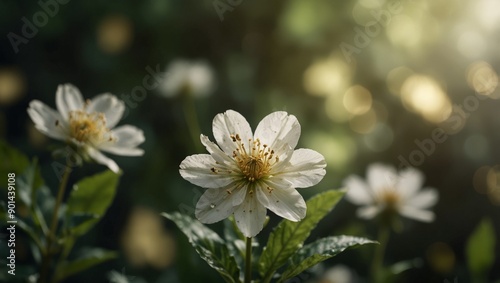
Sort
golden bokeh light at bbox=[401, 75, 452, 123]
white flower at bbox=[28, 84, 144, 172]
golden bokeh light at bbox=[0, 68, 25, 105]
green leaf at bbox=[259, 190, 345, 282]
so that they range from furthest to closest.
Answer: golden bokeh light at bbox=[0, 68, 25, 105], golden bokeh light at bbox=[401, 75, 452, 123], white flower at bbox=[28, 84, 144, 172], green leaf at bbox=[259, 190, 345, 282]

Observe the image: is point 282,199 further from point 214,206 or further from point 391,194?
point 391,194

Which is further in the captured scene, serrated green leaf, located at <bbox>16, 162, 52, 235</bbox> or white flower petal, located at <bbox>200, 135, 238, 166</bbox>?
serrated green leaf, located at <bbox>16, 162, 52, 235</bbox>

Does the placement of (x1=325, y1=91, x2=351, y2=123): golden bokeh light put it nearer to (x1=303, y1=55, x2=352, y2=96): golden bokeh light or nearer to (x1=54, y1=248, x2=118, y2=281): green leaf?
(x1=303, y1=55, x2=352, y2=96): golden bokeh light

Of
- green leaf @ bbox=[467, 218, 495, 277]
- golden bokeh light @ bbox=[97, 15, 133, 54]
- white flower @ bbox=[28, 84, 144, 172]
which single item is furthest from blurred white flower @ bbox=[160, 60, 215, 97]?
green leaf @ bbox=[467, 218, 495, 277]

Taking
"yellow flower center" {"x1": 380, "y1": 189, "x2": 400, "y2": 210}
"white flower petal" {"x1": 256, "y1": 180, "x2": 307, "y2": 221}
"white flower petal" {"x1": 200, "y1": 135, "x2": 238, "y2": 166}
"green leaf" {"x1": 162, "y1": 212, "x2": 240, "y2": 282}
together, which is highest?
"white flower petal" {"x1": 200, "y1": 135, "x2": 238, "y2": 166}

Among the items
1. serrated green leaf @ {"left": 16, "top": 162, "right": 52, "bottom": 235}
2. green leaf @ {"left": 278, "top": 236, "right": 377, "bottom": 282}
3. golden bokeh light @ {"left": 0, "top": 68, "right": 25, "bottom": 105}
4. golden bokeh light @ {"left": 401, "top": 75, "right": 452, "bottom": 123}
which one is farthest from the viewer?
golden bokeh light @ {"left": 0, "top": 68, "right": 25, "bottom": 105}

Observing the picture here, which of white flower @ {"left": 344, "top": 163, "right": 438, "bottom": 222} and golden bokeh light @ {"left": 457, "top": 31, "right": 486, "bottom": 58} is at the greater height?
golden bokeh light @ {"left": 457, "top": 31, "right": 486, "bottom": 58}
